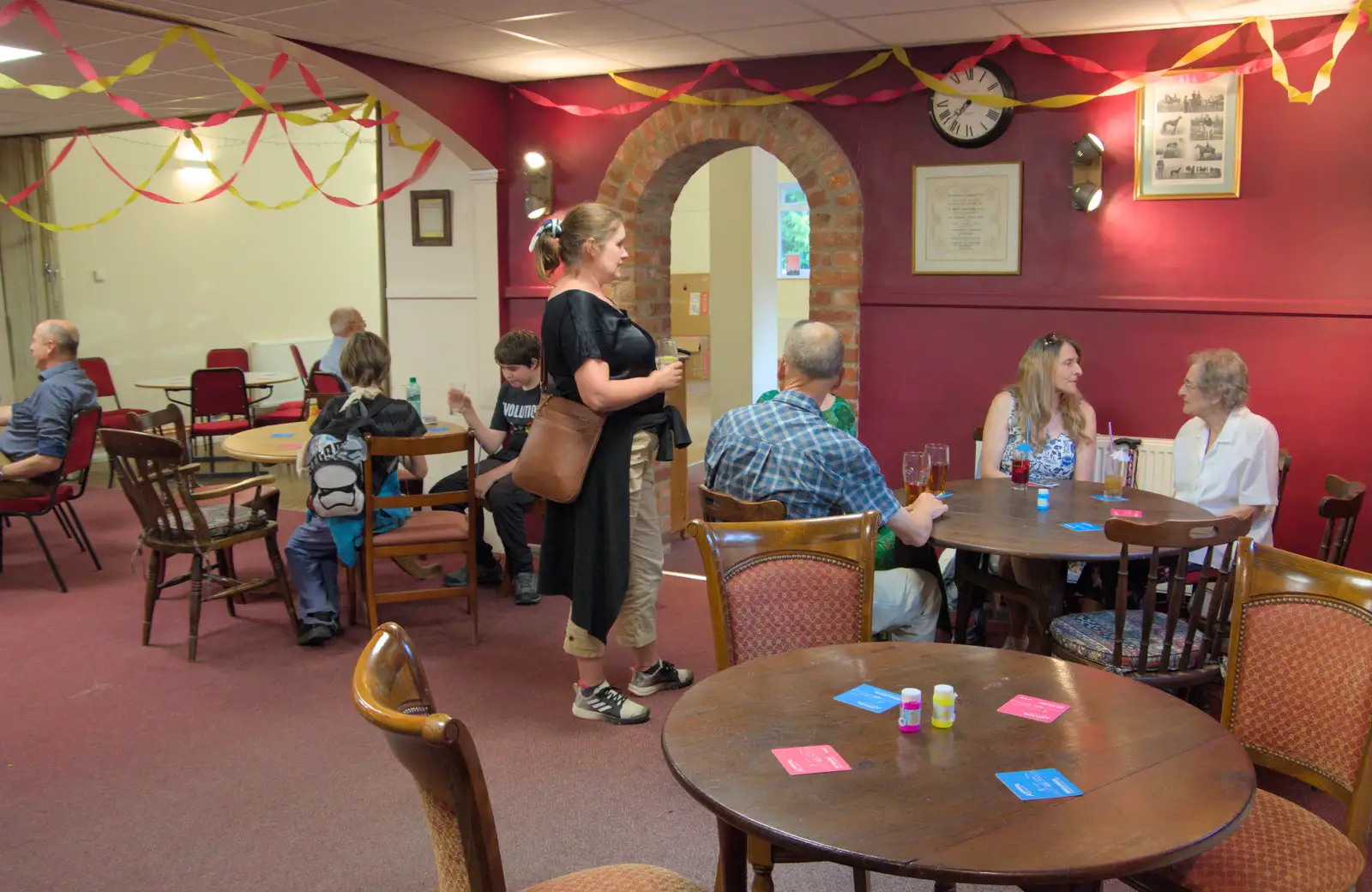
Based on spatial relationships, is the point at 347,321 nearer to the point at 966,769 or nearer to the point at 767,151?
the point at 767,151

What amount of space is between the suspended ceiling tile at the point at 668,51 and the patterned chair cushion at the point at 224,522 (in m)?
2.46

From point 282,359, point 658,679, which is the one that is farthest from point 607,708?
point 282,359

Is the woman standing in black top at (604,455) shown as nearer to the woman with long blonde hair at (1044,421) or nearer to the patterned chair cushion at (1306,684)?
the woman with long blonde hair at (1044,421)

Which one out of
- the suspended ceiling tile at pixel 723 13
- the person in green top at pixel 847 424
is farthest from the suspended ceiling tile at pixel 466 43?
the person in green top at pixel 847 424

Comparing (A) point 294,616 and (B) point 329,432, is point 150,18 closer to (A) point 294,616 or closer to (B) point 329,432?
(B) point 329,432

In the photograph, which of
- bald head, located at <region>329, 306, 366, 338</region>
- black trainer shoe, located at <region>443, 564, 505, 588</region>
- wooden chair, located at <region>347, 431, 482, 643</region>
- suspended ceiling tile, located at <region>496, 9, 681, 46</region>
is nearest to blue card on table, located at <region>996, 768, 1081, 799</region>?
wooden chair, located at <region>347, 431, 482, 643</region>

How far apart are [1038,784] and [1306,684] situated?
893 mm

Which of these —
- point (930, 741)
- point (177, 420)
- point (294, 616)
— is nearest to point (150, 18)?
point (177, 420)

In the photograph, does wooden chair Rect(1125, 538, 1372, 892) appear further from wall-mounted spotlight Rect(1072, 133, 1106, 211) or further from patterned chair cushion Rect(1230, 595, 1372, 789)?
wall-mounted spotlight Rect(1072, 133, 1106, 211)

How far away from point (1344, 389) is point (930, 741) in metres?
3.22

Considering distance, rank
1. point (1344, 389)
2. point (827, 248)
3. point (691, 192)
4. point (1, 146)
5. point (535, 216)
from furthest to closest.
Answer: point (691, 192) < point (1, 146) < point (535, 216) < point (827, 248) < point (1344, 389)

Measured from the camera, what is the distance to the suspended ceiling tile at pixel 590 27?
13.8 feet

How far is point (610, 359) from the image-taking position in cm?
335

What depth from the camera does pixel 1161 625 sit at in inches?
129
